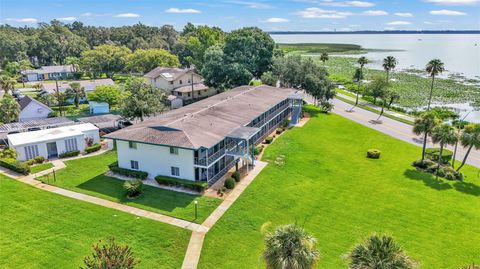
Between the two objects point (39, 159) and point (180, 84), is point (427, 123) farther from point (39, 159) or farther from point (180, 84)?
point (180, 84)

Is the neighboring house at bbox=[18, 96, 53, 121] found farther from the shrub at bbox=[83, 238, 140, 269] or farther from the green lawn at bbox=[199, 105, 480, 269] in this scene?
the shrub at bbox=[83, 238, 140, 269]

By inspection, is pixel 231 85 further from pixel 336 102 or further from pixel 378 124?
pixel 378 124

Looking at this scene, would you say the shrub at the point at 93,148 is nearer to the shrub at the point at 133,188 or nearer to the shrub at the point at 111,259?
the shrub at the point at 133,188

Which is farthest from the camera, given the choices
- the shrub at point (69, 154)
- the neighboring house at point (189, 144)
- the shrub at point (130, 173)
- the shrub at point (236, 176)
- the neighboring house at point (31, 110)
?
the neighboring house at point (31, 110)

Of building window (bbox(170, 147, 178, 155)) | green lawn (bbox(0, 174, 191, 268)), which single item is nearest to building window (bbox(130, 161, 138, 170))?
building window (bbox(170, 147, 178, 155))

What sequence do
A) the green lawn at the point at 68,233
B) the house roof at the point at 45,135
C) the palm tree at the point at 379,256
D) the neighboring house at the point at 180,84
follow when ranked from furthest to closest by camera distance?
the neighboring house at the point at 180,84 → the house roof at the point at 45,135 → the green lawn at the point at 68,233 → the palm tree at the point at 379,256

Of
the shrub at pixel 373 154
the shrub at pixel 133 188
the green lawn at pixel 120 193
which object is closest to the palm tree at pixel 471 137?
the shrub at pixel 373 154
